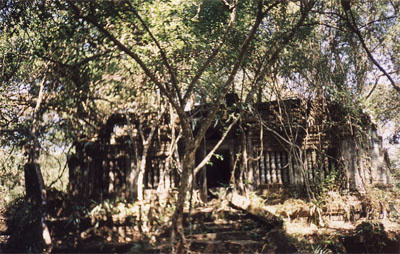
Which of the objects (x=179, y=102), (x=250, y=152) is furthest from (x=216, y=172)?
(x=179, y=102)

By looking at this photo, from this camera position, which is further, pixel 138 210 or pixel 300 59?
pixel 138 210

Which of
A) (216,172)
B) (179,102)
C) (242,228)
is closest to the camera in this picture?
(179,102)

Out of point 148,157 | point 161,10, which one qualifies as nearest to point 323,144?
point 148,157

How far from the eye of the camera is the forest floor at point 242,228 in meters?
7.40

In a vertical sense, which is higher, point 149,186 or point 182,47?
point 182,47

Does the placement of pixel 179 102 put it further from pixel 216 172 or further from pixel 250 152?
pixel 216 172

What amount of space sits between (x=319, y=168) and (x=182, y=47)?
5996 millimetres

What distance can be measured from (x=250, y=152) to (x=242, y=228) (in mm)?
2727

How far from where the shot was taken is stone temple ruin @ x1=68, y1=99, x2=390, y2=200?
959 centimetres

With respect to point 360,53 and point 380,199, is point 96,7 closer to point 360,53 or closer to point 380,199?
point 360,53

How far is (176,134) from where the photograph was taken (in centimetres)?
1052

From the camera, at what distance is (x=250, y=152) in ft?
33.4

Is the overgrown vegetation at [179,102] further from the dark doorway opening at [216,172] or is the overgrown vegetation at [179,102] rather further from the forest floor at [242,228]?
the dark doorway opening at [216,172]

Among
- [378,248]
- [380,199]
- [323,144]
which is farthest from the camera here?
[323,144]
